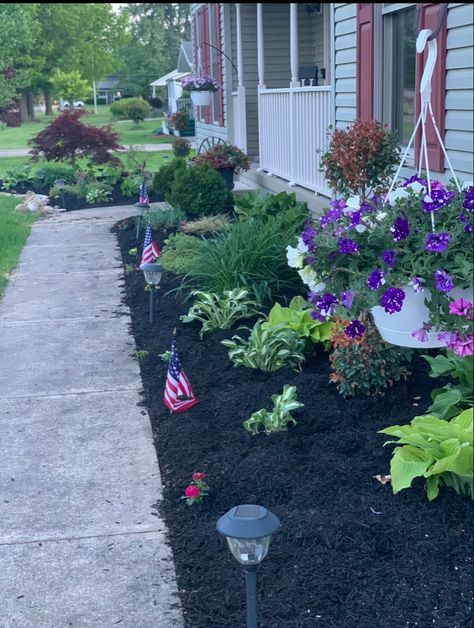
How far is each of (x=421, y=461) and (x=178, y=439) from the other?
1502 mm

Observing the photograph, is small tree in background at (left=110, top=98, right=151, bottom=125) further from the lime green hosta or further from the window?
the lime green hosta

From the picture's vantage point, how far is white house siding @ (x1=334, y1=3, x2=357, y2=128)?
710 cm

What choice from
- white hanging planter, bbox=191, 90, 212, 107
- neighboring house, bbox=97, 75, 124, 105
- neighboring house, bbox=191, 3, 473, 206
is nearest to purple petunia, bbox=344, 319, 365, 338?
neighboring house, bbox=191, 3, 473, 206

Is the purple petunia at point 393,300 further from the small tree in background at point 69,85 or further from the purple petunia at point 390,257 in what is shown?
the small tree in background at point 69,85

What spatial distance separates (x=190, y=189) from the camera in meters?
10.4

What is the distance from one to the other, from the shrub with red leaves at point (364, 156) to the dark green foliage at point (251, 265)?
124 centimetres

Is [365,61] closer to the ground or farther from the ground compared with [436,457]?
farther from the ground

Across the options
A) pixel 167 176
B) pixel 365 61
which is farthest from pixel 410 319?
pixel 167 176

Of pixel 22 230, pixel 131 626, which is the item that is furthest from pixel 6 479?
pixel 22 230

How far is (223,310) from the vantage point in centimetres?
616

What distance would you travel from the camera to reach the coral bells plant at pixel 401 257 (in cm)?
327

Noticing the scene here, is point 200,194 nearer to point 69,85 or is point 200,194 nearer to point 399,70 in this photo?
point 399,70

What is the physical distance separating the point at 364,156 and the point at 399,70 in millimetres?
1336

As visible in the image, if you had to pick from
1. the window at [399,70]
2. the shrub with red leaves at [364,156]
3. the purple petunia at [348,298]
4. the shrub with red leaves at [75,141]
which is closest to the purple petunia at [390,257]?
the purple petunia at [348,298]
